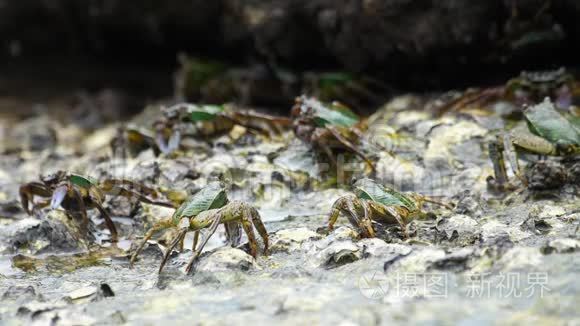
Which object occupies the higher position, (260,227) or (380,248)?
(260,227)

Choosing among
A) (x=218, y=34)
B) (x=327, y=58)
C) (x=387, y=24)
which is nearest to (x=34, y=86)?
(x=218, y=34)

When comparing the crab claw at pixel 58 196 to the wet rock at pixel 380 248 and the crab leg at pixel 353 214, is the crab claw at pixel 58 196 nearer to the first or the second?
the crab leg at pixel 353 214

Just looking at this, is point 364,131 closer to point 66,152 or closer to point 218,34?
point 66,152

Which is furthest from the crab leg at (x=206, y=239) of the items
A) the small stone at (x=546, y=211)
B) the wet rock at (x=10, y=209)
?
the wet rock at (x=10, y=209)

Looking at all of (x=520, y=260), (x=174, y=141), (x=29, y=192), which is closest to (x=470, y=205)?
(x=520, y=260)

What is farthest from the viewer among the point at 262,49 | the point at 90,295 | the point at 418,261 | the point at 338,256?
the point at 262,49

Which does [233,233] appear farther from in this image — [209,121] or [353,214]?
[209,121]

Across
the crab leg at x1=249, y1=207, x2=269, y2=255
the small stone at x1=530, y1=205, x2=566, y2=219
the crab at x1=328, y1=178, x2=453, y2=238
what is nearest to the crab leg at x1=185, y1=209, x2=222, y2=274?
the crab leg at x1=249, y1=207, x2=269, y2=255
